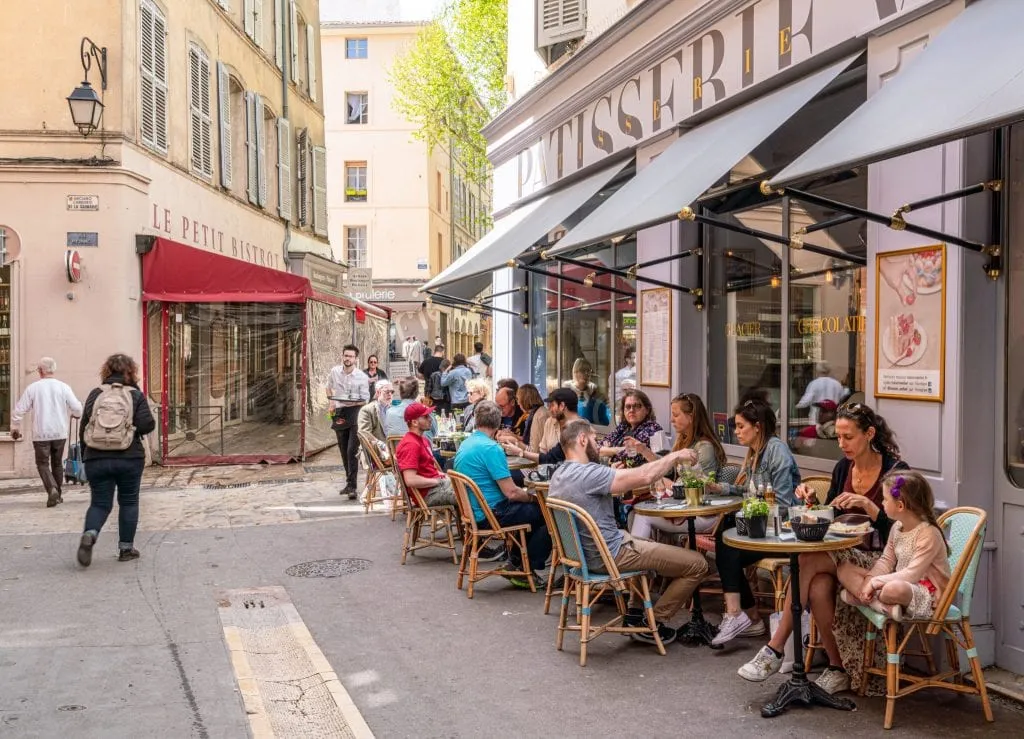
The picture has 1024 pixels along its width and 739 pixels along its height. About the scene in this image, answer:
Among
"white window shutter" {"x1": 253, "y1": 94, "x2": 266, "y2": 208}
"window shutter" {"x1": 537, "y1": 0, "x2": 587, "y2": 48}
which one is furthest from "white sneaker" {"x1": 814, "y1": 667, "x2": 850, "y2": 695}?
"white window shutter" {"x1": 253, "y1": 94, "x2": 266, "y2": 208}

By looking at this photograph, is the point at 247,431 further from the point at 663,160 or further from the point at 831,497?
the point at 831,497

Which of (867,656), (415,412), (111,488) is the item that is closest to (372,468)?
(415,412)

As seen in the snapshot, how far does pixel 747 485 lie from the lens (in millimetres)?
6230

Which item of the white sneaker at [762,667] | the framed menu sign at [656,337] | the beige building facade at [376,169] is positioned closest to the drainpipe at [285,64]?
the framed menu sign at [656,337]

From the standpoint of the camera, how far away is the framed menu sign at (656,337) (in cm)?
913

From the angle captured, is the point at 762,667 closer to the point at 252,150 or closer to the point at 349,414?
the point at 349,414

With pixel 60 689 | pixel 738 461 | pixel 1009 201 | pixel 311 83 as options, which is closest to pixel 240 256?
pixel 311 83

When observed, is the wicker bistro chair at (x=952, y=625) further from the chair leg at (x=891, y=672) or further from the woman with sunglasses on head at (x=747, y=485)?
the woman with sunglasses on head at (x=747, y=485)

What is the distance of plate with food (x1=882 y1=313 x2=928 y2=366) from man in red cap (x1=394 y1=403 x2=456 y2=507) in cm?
383

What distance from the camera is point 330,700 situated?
517 centimetres

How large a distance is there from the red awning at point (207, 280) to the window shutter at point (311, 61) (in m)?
10.1

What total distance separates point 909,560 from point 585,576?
6.00 ft

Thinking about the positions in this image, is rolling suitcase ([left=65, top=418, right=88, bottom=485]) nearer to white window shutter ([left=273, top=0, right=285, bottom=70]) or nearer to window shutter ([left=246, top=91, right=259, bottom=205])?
window shutter ([left=246, top=91, right=259, bottom=205])

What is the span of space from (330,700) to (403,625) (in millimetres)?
1409
